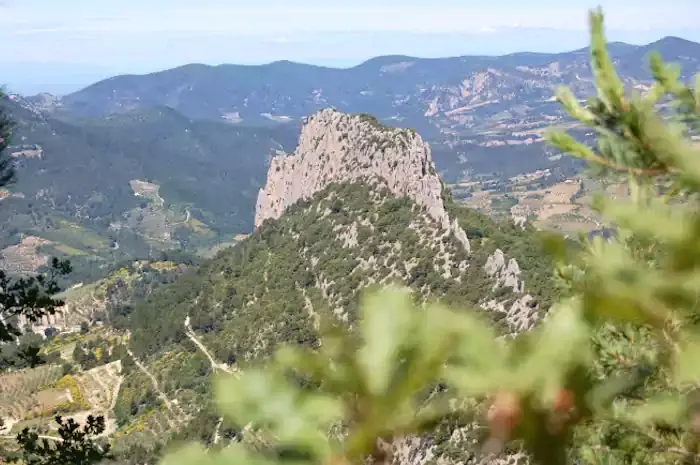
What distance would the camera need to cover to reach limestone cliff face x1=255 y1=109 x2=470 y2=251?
84250 millimetres

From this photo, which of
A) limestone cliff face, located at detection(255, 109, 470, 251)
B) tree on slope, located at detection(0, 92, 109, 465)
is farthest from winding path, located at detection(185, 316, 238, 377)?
tree on slope, located at detection(0, 92, 109, 465)

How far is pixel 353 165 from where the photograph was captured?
101688 mm

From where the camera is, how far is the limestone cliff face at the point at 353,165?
84250mm

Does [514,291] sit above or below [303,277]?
above

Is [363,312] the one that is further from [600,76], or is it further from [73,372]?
[73,372]

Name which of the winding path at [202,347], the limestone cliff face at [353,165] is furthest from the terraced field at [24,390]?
the limestone cliff face at [353,165]

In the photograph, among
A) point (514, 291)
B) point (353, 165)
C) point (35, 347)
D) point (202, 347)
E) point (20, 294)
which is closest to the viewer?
point (20, 294)

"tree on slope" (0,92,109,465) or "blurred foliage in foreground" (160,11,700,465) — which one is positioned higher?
"blurred foliage in foreground" (160,11,700,465)

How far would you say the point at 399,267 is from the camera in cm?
7812

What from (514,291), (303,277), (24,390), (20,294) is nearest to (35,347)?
(20,294)

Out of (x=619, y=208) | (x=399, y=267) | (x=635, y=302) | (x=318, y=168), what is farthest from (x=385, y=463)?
(x=318, y=168)

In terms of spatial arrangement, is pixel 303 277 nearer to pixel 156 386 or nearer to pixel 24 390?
pixel 156 386

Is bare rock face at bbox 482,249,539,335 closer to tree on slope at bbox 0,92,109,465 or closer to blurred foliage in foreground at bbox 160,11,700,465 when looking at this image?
tree on slope at bbox 0,92,109,465

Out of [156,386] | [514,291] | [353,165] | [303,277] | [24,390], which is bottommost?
[24,390]
